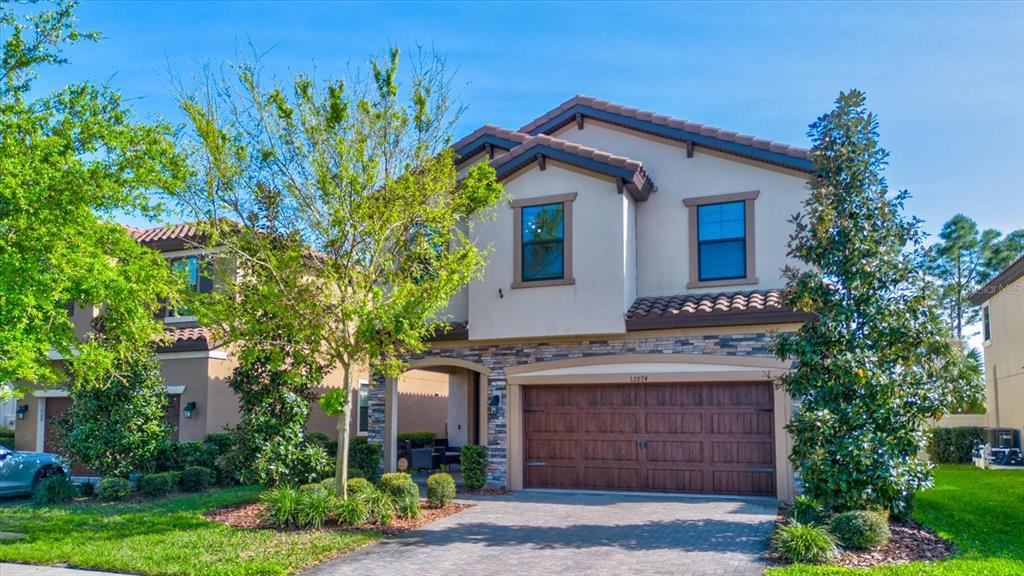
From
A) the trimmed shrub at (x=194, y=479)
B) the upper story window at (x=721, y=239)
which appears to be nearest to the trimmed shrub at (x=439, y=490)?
the trimmed shrub at (x=194, y=479)

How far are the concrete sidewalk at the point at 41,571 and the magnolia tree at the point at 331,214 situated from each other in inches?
163

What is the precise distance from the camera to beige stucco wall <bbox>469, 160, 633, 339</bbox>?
16.5m

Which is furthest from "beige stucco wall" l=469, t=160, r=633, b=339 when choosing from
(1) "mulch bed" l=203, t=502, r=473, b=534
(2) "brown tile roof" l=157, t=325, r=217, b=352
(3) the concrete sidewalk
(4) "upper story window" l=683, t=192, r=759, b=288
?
(3) the concrete sidewalk

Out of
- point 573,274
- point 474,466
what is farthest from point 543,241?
point 474,466

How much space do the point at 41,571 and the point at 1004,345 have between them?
27.5 metres

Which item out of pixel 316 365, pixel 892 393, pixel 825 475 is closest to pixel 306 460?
pixel 316 365

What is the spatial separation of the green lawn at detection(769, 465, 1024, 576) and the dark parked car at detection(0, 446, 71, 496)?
1552 cm

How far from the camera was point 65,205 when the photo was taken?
13.7m

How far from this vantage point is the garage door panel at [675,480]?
1608 centimetres

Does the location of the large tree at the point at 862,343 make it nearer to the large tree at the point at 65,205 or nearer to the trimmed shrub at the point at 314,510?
the trimmed shrub at the point at 314,510

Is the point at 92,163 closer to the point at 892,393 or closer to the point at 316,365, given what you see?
the point at 316,365

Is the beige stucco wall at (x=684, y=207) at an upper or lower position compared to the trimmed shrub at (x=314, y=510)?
upper

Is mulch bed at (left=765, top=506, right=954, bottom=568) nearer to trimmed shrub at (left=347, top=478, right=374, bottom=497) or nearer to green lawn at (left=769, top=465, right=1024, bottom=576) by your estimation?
green lawn at (left=769, top=465, right=1024, bottom=576)

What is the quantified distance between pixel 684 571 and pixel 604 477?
7.03 metres
